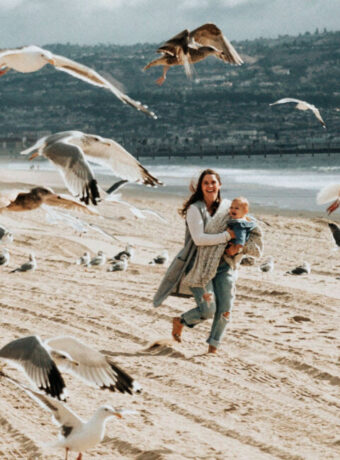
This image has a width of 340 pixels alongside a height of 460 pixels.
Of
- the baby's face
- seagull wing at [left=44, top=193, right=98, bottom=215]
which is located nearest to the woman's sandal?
the baby's face

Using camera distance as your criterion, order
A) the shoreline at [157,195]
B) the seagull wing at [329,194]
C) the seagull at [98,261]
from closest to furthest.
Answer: the seagull wing at [329,194], the seagull at [98,261], the shoreline at [157,195]

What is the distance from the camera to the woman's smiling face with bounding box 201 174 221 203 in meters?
5.55

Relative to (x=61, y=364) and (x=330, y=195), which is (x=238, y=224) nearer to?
(x=330, y=195)

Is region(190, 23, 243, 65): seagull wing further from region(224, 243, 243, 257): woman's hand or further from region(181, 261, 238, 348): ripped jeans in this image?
region(181, 261, 238, 348): ripped jeans

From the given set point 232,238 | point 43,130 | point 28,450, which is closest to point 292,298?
point 232,238

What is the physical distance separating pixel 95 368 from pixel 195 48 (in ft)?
6.71

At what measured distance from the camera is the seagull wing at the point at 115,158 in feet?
13.6

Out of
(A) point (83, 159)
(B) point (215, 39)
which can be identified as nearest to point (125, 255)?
(B) point (215, 39)

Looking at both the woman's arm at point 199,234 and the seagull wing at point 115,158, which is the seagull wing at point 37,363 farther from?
the woman's arm at point 199,234

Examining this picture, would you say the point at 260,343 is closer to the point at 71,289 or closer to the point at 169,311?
the point at 169,311

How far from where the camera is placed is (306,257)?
493 inches

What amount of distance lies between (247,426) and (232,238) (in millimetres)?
1379

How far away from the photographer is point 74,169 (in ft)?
12.3

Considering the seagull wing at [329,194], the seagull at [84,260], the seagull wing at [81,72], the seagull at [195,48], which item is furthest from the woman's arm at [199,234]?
the seagull at [84,260]
